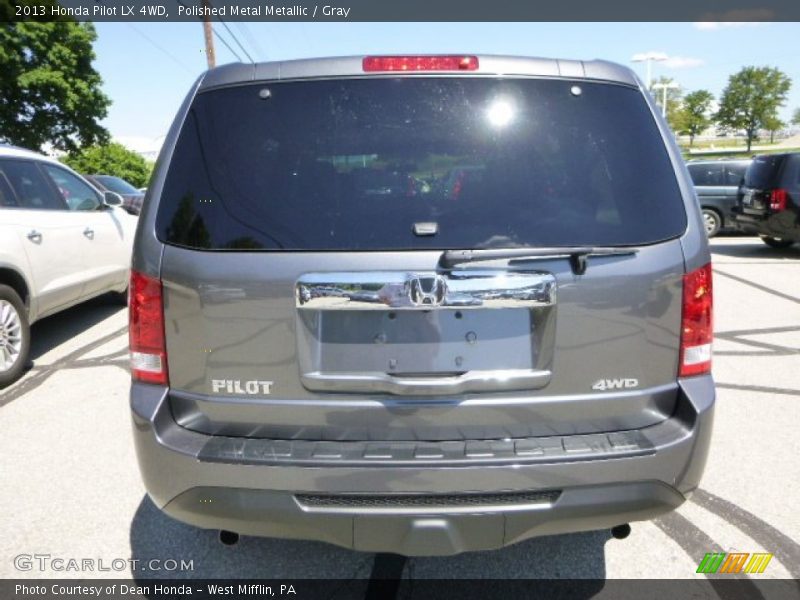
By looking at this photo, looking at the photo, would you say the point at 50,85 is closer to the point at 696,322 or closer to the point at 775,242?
the point at 775,242

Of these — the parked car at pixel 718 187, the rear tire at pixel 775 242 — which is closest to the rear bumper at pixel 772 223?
the rear tire at pixel 775 242

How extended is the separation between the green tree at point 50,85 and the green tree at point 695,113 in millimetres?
54666

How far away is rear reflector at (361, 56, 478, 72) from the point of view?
7.31ft

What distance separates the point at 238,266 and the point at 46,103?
137ft

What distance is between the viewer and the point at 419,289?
199 centimetres

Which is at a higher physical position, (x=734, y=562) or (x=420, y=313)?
(x=420, y=313)

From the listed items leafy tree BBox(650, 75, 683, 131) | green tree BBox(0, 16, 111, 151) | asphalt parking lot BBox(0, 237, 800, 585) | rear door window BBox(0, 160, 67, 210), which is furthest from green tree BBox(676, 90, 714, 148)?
rear door window BBox(0, 160, 67, 210)

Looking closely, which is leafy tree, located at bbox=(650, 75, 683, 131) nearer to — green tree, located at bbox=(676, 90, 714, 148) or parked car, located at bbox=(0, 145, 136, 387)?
green tree, located at bbox=(676, 90, 714, 148)

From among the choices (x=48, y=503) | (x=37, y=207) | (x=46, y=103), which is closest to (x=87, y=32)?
(x=46, y=103)

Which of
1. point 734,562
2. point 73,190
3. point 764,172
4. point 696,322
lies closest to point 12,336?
point 73,190

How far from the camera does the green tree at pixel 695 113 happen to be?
64375 mm

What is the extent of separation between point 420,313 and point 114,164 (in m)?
32.4

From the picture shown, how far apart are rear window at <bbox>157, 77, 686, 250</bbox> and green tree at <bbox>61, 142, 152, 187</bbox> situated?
30891 millimetres

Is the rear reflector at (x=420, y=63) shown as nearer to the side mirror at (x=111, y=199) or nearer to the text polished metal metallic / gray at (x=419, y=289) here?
the text polished metal metallic / gray at (x=419, y=289)
